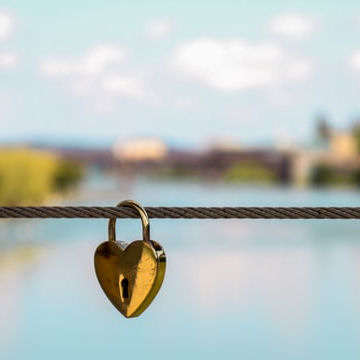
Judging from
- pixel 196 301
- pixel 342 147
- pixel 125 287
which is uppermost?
pixel 342 147

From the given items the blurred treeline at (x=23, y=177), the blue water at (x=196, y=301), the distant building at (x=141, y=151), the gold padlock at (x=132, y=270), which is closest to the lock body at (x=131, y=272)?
the gold padlock at (x=132, y=270)

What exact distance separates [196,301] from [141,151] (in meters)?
30.0

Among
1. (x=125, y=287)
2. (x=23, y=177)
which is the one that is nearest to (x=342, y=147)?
(x=23, y=177)

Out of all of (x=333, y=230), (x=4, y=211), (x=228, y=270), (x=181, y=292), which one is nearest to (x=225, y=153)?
(x=333, y=230)

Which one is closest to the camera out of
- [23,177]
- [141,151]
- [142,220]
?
[142,220]

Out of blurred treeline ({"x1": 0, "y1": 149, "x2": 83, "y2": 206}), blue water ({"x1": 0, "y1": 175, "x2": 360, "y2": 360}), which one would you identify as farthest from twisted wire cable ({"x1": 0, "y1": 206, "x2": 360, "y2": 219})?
blurred treeline ({"x1": 0, "y1": 149, "x2": 83, "y2": 206})

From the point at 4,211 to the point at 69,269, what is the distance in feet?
87.3

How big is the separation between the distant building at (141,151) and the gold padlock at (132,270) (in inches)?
1711

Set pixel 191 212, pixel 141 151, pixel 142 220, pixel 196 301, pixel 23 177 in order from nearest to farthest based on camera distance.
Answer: pixel 142 220 → pixel 191 212 → pixel 196 301 → pixel 23 177 → pixel 141 151

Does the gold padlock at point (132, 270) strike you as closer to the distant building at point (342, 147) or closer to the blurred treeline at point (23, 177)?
the blurred treeline at point (23, 177)

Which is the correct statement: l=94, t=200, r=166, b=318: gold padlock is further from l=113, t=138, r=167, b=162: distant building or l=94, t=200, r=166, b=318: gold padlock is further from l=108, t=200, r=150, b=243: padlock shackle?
l=113, t=138, r=167, b=162: distant building

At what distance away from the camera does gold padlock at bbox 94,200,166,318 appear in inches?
37.0

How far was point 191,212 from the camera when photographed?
42.1 inches

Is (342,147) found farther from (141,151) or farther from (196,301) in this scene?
(196,301)
